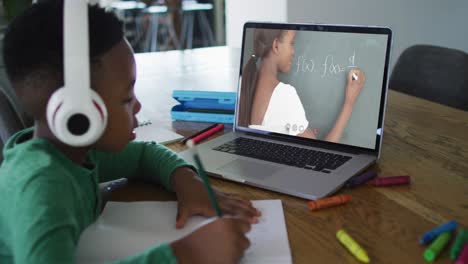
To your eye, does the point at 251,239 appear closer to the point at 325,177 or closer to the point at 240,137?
the point at 325,177

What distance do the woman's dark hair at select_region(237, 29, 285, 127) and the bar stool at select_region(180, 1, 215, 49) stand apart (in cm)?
416

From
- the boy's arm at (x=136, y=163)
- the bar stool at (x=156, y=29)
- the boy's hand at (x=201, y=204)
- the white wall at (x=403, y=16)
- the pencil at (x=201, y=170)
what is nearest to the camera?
the pencil at (x=201, y=170)

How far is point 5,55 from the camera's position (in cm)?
67

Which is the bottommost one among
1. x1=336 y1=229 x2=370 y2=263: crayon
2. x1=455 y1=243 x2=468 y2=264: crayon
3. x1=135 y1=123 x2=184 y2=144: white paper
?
x1=336 y1=229 x2=370 y2=263: crayon

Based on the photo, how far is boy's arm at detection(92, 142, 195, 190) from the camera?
A: 0.89 m

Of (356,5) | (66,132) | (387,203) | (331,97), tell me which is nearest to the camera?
(66,132)

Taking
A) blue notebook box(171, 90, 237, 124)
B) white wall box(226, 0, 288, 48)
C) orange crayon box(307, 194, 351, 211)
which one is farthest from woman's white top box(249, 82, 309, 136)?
white wall box(226, 0, 288, 48)

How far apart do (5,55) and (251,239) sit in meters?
0.42

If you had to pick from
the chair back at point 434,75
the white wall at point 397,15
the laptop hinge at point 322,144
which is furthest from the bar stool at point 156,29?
the laptop hinge at point 322,144

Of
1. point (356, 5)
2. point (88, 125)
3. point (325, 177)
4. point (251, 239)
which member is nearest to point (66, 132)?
point (88, 125)

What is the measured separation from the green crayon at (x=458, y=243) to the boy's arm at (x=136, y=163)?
456mm

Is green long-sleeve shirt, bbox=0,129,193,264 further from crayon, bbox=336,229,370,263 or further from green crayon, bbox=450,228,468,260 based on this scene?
green crayon, bbox=450,228,468,260

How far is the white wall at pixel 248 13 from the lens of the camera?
114 inches

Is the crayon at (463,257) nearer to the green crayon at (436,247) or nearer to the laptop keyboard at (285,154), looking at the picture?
the green crayon at (436,247)
